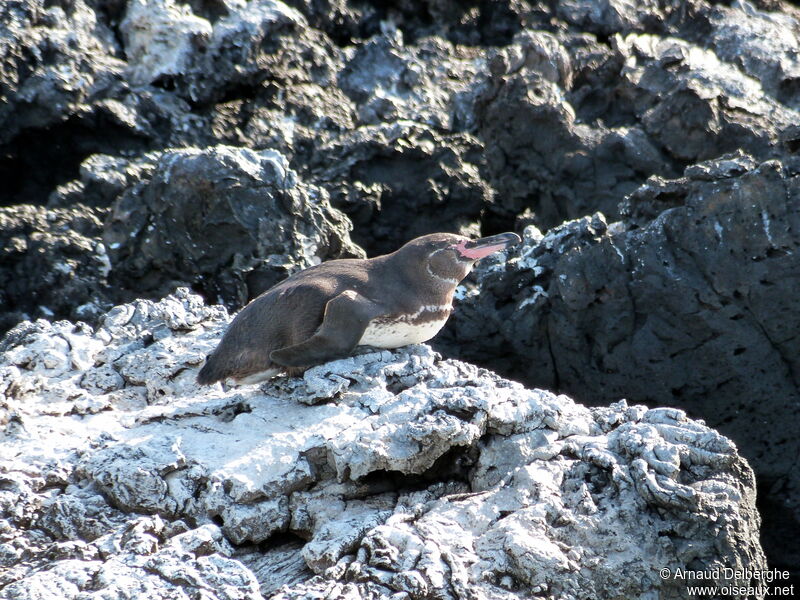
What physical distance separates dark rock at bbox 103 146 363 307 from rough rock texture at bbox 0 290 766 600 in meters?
2.63

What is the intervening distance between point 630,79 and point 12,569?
8066 mm

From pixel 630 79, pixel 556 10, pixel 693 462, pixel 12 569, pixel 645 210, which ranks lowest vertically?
pixel 12 569

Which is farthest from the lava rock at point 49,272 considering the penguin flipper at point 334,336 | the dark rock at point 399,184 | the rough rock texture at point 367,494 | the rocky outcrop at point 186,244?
the penguin flipper at point 334,336

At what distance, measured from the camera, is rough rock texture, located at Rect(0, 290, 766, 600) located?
4922 millimetres

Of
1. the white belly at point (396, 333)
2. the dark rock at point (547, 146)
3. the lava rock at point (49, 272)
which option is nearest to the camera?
the white belly at point (396, 333)

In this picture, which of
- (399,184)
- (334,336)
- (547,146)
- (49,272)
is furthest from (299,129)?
(334,336)

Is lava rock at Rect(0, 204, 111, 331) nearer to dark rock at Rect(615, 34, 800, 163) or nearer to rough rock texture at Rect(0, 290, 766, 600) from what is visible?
rough rock texture at Rect(0, 290, 766, 600)

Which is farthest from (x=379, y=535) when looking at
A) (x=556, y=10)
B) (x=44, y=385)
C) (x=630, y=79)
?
(x=556, y=10)

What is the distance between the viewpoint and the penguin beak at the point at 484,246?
23.6 feet

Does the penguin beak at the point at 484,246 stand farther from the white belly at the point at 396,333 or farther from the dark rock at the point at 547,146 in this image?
the dark rock at the point at 547,146

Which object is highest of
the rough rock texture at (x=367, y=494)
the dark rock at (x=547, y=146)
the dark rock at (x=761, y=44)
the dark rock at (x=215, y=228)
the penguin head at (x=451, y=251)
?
the dark rock at (x=761, y=44)

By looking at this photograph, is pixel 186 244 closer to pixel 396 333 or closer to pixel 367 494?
pixel 396 333

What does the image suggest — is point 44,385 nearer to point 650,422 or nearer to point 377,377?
point 377,377

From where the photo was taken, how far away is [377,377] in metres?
6.36
